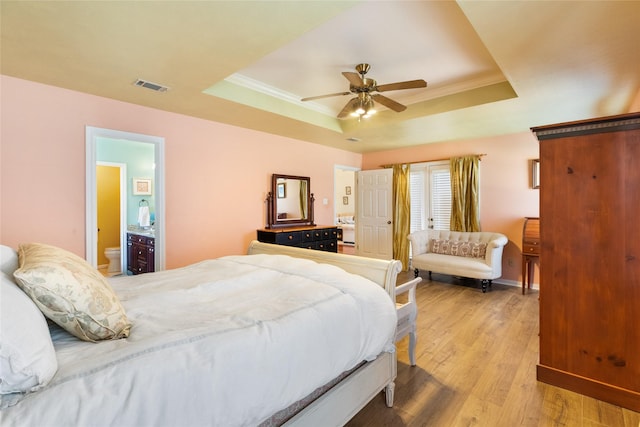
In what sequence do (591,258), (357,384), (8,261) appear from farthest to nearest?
(591,258) < (357,384) < (8,261)

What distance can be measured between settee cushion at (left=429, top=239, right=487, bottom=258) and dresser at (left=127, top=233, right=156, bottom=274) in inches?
176

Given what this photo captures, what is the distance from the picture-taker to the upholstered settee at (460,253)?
4.41 meters

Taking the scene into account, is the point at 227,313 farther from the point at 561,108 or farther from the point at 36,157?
the point at 561,108

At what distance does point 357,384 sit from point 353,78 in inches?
93.9

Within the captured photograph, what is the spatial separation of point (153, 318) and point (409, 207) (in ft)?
17.2

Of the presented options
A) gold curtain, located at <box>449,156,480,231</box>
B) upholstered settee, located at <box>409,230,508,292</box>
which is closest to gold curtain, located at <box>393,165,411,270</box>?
upholstered settee, located at <box>409,230,508,292</box>

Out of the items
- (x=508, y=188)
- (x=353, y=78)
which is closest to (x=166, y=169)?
(x=353, y=78)

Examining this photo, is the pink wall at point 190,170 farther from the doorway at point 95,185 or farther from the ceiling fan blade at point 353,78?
the ceiling fan blade at point 353,78

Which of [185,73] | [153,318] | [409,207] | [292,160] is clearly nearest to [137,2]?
[185,73]

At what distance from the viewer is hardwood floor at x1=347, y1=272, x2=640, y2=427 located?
1838mm

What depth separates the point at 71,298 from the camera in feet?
3.66

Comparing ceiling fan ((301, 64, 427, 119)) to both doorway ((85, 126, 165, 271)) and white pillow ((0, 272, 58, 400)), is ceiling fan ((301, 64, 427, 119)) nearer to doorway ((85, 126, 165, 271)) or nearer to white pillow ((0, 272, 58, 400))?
doorway ((85, 126, 165, 271))

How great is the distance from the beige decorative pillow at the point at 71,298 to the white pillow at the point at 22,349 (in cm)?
8

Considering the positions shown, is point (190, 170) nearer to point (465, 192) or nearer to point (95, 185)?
point (95, 185)
